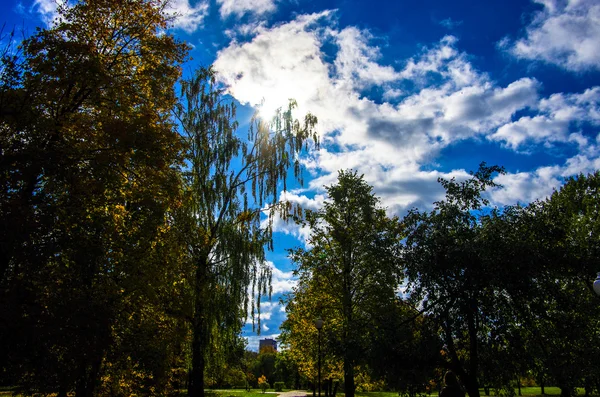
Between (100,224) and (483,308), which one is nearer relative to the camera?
(100,224)

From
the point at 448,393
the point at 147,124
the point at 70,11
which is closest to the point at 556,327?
the point at 448,393

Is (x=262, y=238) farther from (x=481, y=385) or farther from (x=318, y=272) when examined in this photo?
(x=481, y=385)

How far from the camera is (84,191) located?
1120 cm

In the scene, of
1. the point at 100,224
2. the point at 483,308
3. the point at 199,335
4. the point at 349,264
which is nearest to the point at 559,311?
the point at 483,308

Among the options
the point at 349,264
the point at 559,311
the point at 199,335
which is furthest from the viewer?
the point at 349,264

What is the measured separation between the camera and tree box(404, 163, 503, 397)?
14055 mm

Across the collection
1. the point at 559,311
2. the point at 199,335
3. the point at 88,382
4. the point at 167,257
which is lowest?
the point at 88,382

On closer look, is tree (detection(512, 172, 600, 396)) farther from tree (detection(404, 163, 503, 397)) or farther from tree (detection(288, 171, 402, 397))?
tree (detection(288, 171, 402, 397))

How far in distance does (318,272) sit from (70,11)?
1682 centimetres

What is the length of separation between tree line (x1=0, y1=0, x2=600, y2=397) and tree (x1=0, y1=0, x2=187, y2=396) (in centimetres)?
5

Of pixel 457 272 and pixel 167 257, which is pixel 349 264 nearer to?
pixel 457 272

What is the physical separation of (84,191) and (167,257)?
3932 mm

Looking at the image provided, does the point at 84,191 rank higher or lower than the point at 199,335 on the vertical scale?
higher

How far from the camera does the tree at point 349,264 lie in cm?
1845
